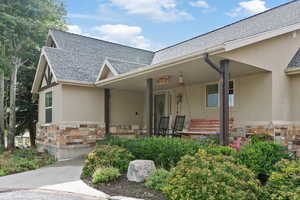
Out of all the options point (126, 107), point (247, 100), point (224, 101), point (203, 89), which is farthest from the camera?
point (126, 107)

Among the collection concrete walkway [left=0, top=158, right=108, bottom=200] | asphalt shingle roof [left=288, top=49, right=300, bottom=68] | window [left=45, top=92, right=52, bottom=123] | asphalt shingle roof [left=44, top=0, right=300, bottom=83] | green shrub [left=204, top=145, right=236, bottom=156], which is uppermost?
asphalt shingle roof [left=44, top=0, right=300, bottom=83]

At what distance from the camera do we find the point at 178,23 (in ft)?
62.8

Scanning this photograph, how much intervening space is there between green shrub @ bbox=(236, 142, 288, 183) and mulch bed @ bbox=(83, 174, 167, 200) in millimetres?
1849

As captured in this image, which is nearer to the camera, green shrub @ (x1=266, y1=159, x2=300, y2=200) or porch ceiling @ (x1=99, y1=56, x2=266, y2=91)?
green shrub @ (x1=266, y1=159, x2=300, y2=200)

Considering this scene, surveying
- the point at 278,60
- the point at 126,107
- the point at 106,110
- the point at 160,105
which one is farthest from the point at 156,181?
the point at 160,105

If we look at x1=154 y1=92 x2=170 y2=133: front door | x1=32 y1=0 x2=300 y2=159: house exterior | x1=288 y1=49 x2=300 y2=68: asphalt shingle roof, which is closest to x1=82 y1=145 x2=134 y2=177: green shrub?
x1=32 y1=0 x2=300 y2=159: house exterior

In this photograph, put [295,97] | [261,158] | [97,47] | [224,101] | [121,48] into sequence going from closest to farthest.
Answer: [261,158] → [224,101] → [295,97] → [97,47] → [121,48]

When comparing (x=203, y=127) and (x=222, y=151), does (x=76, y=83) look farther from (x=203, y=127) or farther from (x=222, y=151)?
(x=222, y=151)

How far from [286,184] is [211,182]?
106 cm

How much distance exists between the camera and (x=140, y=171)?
5.39m

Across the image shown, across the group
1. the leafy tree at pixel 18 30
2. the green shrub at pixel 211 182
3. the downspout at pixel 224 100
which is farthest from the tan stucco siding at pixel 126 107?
the green shrub at pixel 211 182

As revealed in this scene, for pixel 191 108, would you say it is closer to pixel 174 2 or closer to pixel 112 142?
pixel 112 142

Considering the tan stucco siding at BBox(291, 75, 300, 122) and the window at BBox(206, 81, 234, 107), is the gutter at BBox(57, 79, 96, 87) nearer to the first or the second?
the window at BBox(206, 81, 234, 107)

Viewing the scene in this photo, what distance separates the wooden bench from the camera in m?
8.42
